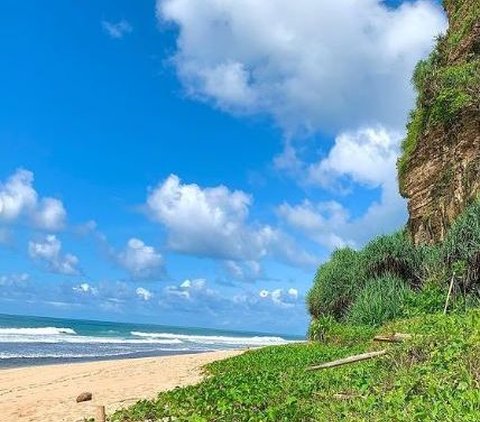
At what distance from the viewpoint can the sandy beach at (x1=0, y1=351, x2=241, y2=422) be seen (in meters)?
12.7

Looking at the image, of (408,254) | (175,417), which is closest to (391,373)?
(175,417)

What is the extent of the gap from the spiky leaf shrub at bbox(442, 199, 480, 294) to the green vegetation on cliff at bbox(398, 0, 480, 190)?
5.38 metres

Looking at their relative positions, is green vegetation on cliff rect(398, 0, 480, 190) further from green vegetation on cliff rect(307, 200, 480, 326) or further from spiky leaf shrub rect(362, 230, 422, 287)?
green vegetation on cliff rect(307, 200, 480, 326)

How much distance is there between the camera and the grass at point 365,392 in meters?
7.43

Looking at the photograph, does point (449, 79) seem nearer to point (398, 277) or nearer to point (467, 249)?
point (467, 249)

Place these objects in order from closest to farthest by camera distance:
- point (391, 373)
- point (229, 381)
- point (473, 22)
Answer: point (391, 373) < point (229, 381) < point (473, 22)

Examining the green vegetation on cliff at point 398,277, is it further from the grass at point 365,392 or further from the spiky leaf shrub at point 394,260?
the grass at point 365,392

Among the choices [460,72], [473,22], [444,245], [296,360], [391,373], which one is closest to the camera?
[391,373]

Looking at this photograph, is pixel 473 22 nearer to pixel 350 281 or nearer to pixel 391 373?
pixel 350 281

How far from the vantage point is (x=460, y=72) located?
24.2 meters

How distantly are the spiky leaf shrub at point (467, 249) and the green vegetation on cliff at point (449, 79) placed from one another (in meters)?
5.38

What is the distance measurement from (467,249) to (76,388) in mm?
12896

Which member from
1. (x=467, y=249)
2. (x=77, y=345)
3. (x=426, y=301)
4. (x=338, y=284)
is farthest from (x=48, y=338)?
(x=467, y=249)

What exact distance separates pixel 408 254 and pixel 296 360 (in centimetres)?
1112
